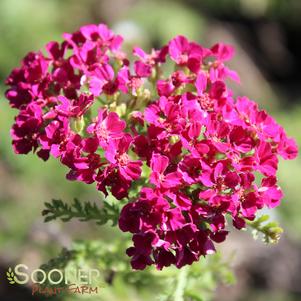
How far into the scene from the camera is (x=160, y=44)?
9445mm

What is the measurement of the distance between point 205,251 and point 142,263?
0.29 meters

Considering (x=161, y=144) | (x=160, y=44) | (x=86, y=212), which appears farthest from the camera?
(x=160, y=44)

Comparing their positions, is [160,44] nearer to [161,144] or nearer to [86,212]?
[86,212]

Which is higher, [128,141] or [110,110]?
[110,110]

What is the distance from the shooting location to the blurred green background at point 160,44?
232 inches

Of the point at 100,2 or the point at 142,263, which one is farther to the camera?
the point at 100,2

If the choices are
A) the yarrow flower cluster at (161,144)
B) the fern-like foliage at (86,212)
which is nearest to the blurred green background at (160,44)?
the fern-like foliage at (86,212)

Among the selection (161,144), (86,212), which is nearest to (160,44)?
(86,212)

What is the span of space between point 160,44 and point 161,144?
710 cm

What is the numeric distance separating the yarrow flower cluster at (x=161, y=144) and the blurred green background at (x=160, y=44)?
1368 millimetres

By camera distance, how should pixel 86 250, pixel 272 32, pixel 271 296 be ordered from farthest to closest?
pixel 272 32
pixel 271 296
pixel 86 250

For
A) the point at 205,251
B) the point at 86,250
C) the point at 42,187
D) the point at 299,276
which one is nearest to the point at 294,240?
the point at 299,276

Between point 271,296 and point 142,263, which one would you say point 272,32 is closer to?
point 271,296

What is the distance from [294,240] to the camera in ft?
21.8
